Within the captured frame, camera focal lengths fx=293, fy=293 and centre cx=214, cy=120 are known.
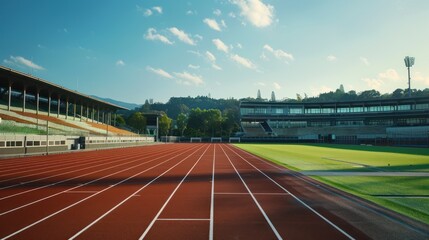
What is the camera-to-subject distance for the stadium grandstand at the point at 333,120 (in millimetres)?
84750

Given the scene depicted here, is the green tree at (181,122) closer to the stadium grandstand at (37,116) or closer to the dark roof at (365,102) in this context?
the dark roof at (365,102)

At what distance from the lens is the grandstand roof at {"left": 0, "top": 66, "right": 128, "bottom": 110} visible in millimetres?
42162

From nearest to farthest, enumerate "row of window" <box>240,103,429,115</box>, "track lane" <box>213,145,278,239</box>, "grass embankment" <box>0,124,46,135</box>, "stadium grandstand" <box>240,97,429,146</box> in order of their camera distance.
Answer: "track lane" <box>213,145,278,239</box>
"grass embankment" <box>0,124,46,135</box>
"stadium grandstand" <box>240,97,429,146</box>
"row of window" <box>240,103,429,115</box>

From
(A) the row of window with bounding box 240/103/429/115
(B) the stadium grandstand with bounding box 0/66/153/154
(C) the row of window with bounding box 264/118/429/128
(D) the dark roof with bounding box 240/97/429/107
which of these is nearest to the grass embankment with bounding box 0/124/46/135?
(B) the stadium grandstand with bounding box 0/66/153/154

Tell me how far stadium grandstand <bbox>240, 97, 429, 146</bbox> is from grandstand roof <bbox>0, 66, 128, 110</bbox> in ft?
168

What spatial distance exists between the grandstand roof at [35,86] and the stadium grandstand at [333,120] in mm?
51257

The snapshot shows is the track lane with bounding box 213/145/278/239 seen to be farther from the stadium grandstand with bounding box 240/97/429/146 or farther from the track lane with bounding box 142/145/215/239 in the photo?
the stadium grandstand with bounding box 240/97/429/146

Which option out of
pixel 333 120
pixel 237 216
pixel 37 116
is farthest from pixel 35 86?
pixel 333 120

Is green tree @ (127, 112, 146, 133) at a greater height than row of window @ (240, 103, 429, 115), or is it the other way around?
row of window @ (240, 103, 429, 115)

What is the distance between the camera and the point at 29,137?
31547mm

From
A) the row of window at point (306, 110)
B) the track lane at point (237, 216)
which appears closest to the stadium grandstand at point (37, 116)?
the track lane at point (237, 216)

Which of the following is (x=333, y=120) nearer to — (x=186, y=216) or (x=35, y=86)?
(x=35, y=86)

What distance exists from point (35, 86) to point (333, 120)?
86343mm

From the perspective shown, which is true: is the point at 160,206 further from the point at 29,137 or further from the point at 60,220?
the point at 29,137
